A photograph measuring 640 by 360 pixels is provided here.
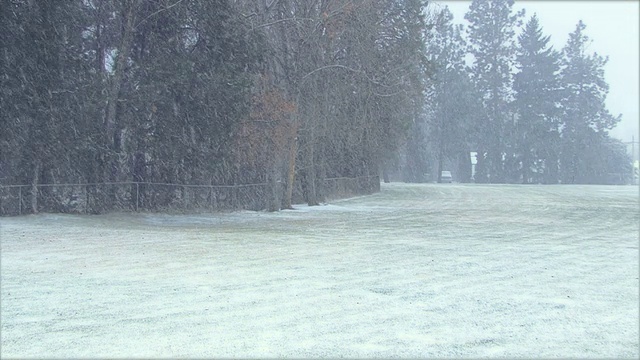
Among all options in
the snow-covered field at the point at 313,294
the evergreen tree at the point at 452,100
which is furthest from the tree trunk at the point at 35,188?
the evergreen tree at the point at 452,100

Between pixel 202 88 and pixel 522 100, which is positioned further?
pixel 522 100

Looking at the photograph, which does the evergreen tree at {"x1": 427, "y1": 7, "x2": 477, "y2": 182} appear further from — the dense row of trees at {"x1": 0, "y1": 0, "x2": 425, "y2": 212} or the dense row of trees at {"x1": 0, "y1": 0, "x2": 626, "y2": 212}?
the dense row of trees at {"x1": 0, "y1": 0, "x2": 425, "y2": 212}

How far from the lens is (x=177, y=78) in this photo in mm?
24578

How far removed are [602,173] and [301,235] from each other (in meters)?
86.0

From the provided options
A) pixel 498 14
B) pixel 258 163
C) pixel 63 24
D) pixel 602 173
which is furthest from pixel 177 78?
pixel 602 173

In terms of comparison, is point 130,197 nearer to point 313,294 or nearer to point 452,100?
point 313,294

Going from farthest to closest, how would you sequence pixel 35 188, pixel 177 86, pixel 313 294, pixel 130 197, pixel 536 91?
pixel 536 91
pixel 130 197
pixel 177 86
pixel 35 188
pixel 313 294

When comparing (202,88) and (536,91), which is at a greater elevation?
(536,91)

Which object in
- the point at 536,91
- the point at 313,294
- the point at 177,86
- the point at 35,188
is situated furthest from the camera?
the point at 536,91

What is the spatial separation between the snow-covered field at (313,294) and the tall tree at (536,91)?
72000 mm

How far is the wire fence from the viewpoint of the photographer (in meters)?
24.0

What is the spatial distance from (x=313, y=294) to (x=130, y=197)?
18.2m

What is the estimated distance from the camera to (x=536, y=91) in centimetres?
8925

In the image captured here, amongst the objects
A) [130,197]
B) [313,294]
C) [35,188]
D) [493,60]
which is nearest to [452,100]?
[493,60]
